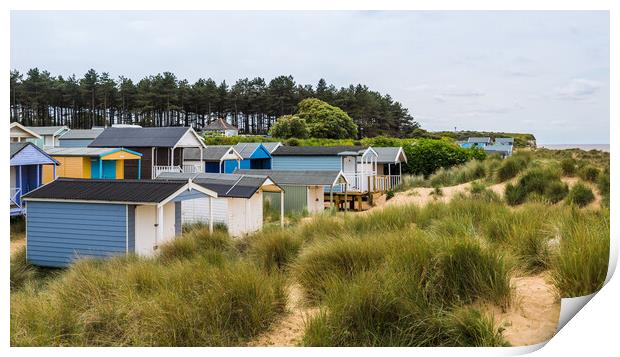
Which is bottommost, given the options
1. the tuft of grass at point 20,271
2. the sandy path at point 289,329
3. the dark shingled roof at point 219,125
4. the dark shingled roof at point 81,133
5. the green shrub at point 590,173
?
the tuft of grass at point 20,271

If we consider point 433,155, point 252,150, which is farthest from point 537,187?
point 433,155

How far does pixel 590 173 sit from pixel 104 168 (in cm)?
1222

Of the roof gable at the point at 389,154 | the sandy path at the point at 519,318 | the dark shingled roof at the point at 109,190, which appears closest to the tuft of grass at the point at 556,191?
the sandy path at the point at 519,318

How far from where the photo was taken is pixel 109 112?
35.3 ft

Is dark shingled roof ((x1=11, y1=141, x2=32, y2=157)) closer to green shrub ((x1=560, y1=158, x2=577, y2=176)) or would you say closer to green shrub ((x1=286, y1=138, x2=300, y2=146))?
green shrub ((x1=286, y1=138, x2=300, y2=146))

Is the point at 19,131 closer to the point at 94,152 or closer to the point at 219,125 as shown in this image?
the point at 94,152

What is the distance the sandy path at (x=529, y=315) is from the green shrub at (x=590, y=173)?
9.27 m

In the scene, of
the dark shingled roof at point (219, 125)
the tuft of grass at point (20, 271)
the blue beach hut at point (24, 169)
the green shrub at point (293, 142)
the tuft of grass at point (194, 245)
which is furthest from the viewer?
the green shrub at point (293, 142)

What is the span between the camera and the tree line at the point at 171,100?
8484 mm

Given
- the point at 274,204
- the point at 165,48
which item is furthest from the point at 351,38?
the point at 274,204

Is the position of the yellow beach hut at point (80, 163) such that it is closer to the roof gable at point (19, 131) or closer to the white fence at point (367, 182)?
the roof gable at point (19, 131)

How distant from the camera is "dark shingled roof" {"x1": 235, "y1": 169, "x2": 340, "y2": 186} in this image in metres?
17.6

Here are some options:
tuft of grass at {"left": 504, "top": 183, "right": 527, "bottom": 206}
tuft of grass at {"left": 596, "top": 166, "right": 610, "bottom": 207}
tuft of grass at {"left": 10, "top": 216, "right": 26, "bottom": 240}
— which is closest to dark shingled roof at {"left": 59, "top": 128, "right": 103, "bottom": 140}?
tuft of grass at {"left": 10, "top": 216, "right": 26, "bottom": 240}
